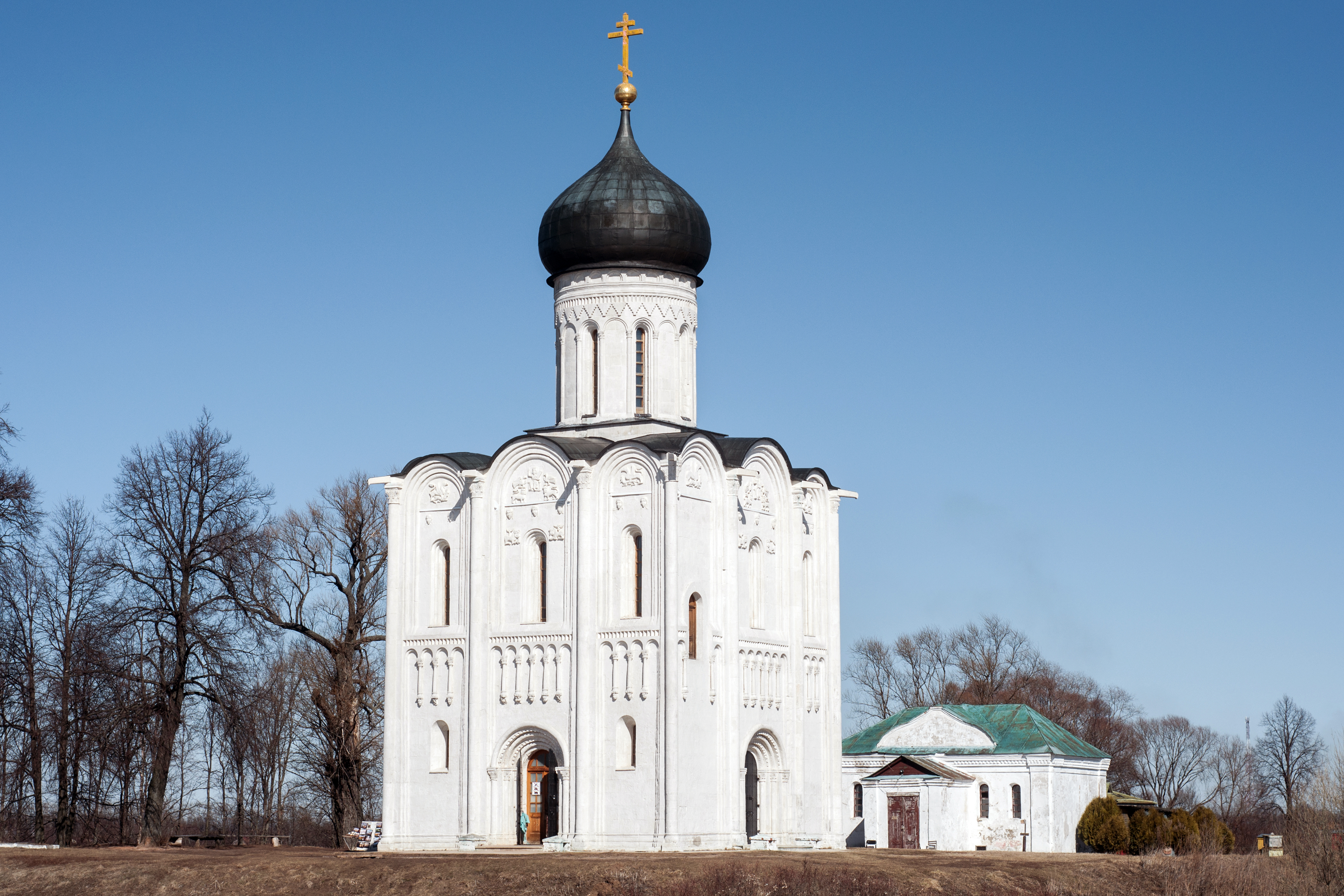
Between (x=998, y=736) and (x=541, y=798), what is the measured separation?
14444 millimetres

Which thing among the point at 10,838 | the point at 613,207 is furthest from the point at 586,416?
the point at 10,838

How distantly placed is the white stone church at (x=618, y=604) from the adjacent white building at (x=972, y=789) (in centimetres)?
708

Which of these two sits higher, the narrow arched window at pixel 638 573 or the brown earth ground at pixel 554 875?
the narrow arched window at pixel 638 573

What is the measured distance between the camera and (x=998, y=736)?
132ft

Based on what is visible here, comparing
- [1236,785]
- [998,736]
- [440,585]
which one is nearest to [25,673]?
[440,585]

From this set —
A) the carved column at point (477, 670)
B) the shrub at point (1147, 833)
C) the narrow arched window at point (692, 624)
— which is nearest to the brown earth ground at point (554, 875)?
the carved column at point (477, 670)

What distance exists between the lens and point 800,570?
31734mm

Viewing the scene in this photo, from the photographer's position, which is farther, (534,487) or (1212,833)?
(1212,833)

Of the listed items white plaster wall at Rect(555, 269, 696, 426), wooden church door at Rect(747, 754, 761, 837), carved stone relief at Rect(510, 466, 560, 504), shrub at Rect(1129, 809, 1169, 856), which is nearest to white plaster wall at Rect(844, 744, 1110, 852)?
shrub at Rect(1129, 809, 1169, 856)

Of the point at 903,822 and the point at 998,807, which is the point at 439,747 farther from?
the point at 998,807

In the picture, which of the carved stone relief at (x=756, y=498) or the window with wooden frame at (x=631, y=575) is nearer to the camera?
the window with wooden frame at (x=631, y=575)

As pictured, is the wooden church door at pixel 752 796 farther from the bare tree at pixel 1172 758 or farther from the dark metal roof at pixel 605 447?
the bare tree at pixel 1172 758

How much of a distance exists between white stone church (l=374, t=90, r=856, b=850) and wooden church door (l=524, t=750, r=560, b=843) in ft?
0.13

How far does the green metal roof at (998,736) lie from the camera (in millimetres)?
39406
